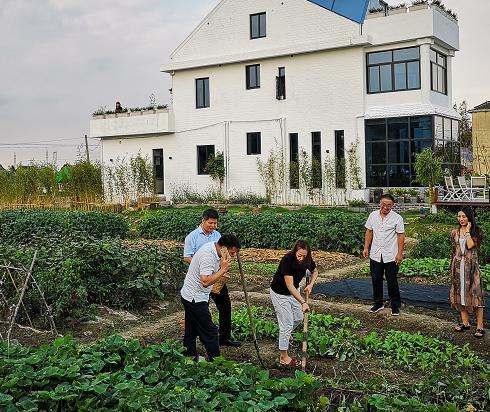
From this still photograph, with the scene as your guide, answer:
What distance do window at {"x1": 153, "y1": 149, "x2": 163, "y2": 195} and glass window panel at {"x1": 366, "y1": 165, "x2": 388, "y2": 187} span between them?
1154 centimetres

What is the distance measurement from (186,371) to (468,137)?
3207 centimetres

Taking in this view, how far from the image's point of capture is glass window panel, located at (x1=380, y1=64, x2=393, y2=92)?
26781 mm

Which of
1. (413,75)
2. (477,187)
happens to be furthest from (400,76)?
(477,187)

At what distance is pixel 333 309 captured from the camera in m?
10.0

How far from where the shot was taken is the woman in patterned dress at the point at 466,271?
27.6ft

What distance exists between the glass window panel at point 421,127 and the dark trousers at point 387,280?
17312mm

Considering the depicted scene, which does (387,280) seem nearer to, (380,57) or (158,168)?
(380,57)

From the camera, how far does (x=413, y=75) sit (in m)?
26.4

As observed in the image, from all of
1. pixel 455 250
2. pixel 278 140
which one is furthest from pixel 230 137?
pixel 455 250

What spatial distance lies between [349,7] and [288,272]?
74.3 feet

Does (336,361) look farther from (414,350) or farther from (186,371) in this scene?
(186,371)

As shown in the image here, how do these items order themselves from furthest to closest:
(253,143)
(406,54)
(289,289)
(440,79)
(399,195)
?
(253,143) → (440,79) → (406,54) → (399,195) → (289,289)

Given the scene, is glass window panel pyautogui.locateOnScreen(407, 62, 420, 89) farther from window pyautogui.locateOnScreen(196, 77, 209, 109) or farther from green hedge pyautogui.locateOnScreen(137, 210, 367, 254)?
green hedge pyautogui.locateOnScreen(137, 210, 367, 254)

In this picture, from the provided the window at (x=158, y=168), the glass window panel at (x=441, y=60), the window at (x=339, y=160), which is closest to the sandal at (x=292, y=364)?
the window at (x=339, y=160)
